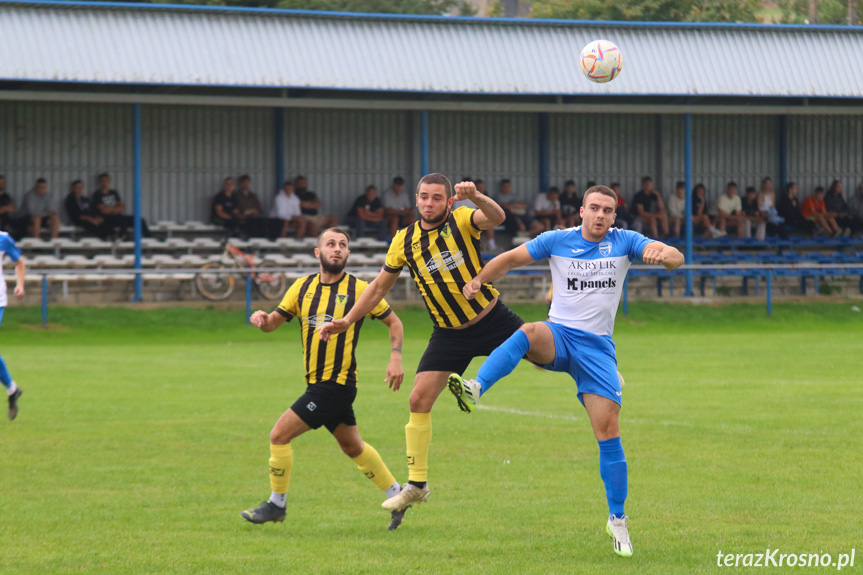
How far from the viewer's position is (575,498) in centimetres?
791

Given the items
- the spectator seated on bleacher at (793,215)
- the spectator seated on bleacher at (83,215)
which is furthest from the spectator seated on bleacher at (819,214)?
the spectator seated on bleacher at (83,215)

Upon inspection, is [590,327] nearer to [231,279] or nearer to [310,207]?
[231,279]

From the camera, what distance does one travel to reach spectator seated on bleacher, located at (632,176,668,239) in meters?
27.7

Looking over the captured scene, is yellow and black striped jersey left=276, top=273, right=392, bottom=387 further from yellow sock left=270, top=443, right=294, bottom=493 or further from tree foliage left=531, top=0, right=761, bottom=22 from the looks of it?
tree foliage left=531, top=0, right=761, bottom=22

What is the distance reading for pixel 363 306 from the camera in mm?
7102

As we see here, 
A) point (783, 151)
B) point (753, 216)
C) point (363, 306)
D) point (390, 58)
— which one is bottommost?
point (363, 306)

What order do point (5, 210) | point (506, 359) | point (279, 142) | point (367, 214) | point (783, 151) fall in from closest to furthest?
1. point (506, 359)
2. point (5, 210)
3. point (367, 214)
4. point (279, 142)
5. point (783, 151)

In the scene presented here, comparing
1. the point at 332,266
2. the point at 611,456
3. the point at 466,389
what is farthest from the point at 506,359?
the point at 332,266

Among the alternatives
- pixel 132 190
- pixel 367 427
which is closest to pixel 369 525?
pixel 367 427

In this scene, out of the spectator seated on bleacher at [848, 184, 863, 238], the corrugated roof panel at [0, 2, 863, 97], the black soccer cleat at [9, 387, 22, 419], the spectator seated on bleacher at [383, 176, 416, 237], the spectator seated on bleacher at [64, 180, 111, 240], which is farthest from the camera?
the spectator seated on bleacher at [848, 184, 863, 238]

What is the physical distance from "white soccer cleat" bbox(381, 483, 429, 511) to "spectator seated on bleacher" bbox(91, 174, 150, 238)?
18.5 metres

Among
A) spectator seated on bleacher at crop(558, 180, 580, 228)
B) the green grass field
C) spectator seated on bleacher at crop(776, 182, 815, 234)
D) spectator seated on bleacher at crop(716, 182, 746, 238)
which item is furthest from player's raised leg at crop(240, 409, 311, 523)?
spectator seated on bleacher at crop(776, 182, 815, 234)

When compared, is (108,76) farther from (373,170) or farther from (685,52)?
(685,52)

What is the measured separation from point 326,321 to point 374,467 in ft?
3.31
